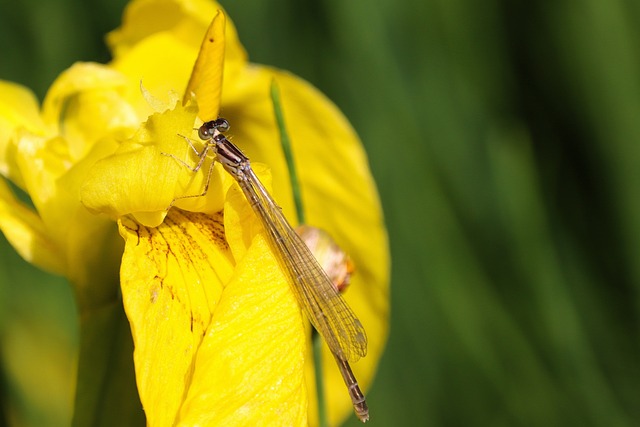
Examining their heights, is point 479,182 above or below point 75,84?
below

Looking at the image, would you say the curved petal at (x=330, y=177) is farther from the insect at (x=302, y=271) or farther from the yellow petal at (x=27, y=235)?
the yellow petal at (x=27, y=235)

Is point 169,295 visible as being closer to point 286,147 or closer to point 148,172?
point 148,172

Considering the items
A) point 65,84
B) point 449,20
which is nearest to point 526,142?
point 449,20

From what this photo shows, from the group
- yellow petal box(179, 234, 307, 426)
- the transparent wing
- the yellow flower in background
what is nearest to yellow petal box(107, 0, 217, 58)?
the yellow flower in background

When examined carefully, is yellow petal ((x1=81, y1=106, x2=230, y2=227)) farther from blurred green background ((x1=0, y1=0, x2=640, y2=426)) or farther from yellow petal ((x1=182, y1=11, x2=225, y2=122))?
blurred green background ((x1=0, y1=0, x2=640, y2=426))

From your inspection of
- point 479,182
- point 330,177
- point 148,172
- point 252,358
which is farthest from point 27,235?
point 479,182

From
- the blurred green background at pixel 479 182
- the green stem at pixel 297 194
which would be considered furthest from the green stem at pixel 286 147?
the blurred green background at pixel 479 182
